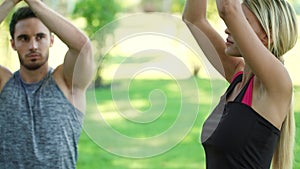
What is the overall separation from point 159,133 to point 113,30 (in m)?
0.31

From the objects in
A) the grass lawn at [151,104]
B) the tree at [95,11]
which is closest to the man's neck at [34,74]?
the grass lawn at [151,104]

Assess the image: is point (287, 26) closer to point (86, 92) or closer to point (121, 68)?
point (121, 68)

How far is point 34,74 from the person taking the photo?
7.93 ft

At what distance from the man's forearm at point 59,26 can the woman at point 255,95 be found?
576 millimetres

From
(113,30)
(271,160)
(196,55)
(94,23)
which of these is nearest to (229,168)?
(271,160)

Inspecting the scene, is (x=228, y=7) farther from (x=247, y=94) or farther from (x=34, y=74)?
(x=34, y=74)

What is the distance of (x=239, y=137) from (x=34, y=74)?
0.94 meters

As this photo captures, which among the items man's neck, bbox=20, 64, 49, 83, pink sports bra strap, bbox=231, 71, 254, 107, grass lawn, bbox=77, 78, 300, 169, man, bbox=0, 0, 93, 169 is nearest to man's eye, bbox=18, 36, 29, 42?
man, bbox=0, 0, 93, 169

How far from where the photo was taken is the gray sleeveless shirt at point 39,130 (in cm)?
228

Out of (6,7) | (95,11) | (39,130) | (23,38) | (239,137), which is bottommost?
(95,11)

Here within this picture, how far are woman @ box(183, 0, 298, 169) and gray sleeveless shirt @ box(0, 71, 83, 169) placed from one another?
0.61 m

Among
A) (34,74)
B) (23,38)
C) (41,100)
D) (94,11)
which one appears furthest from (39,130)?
(94,11)

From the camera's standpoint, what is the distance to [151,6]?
2.00 meters

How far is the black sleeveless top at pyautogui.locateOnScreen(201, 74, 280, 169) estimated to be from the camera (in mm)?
1739
